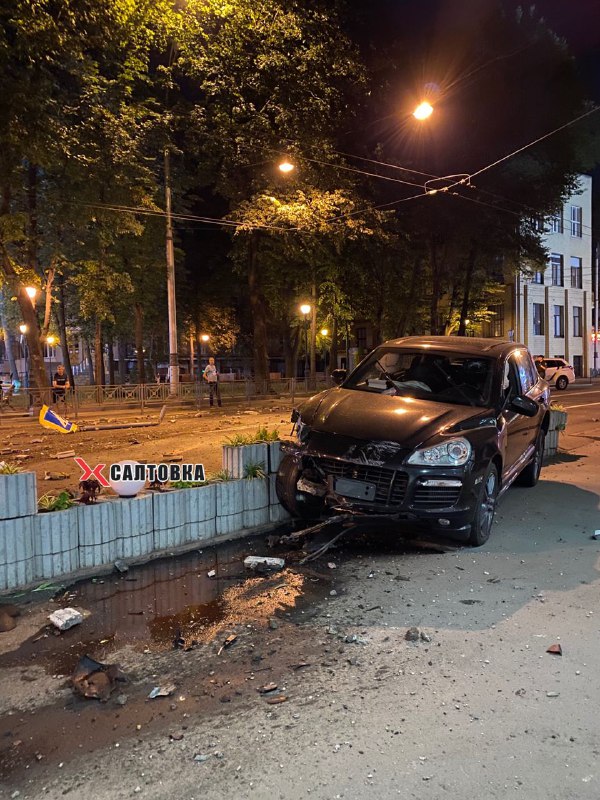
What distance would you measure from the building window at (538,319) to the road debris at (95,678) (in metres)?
47.8

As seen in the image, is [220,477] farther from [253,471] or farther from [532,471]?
[532,471]

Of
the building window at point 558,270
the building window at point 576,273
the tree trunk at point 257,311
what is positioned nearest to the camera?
the tree trunk at point 257,311

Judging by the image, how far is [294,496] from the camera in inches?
229

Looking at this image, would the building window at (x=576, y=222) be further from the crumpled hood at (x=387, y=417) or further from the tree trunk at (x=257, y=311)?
the crumpled hood at (x=387, y=417)

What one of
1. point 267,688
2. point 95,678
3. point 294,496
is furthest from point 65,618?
point 294,496

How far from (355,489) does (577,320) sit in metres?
51.0

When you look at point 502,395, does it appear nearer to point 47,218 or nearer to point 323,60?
point 323,60

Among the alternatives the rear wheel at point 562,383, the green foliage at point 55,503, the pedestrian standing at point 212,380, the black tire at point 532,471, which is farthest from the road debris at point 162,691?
the rear wheel at point 562,383

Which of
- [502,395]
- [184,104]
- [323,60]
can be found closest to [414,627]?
[502,395]

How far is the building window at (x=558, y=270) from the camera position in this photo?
4738 centimetres

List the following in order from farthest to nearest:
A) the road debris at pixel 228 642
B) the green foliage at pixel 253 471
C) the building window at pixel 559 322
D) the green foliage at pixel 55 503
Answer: the building window at pixel 559 322 → the green foliage at pixel 253 471 → the green foliage at pixel 55 503 → the road debris at pixel 228 642

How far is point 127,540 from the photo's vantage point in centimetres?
529

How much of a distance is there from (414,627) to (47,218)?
2125 centimetres

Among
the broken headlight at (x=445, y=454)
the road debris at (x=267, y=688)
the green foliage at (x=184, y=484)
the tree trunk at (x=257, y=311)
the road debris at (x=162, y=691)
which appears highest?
the tree trunk at (x=257, y=311)
